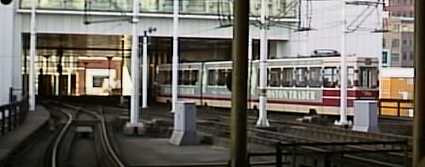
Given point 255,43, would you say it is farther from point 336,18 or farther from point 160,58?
point 160,58

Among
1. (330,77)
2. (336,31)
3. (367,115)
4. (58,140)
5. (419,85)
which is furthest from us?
(336,31)

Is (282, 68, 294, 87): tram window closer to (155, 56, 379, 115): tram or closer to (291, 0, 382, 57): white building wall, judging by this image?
(155, 56, 379, 115): tram

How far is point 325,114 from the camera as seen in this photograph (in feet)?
128

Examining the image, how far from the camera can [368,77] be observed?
A: 123ft

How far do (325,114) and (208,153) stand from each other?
54.1 ft

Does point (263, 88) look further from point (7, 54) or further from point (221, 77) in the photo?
point (7, 54)

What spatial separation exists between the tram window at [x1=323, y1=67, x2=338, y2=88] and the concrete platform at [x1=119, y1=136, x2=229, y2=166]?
11.2 metres

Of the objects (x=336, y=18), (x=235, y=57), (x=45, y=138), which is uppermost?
(x=336, y=18)

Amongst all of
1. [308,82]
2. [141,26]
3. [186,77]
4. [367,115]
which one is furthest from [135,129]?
[186,77]

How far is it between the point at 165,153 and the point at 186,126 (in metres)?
2.81

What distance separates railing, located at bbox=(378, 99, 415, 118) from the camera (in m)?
41.9

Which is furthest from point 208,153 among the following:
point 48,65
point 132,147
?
point 48,65

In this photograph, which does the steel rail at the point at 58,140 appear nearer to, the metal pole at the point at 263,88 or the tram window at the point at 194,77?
the metal pole at the point at 263,88

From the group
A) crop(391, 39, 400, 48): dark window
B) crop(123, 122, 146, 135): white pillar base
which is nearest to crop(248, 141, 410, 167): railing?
crop(123, 122, 146, 135): white pillar base
